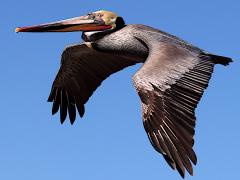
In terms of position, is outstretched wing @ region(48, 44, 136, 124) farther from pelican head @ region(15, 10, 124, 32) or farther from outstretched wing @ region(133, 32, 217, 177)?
outstretched wing @ region(133, 32, 217, 177)

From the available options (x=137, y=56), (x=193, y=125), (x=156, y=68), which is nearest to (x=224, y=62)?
(x=137, y=56)

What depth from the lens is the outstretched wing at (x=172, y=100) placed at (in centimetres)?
1216

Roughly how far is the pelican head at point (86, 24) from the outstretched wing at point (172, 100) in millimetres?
2725

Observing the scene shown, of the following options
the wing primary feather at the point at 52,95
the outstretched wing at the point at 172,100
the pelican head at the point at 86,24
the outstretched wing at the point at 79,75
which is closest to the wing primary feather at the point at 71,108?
the outstretched wing at the point at 79,75

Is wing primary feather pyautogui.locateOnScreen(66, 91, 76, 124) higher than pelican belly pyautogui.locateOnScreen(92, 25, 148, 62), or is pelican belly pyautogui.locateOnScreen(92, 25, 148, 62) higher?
pelican belly pyautogui.locateOnScreen(92, 25, 148, 62)

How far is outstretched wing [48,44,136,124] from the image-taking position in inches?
733

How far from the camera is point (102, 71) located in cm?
1897

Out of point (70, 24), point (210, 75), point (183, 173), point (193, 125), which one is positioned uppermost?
point (70, 24)

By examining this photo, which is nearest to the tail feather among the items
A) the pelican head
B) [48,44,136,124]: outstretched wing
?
the pelican head

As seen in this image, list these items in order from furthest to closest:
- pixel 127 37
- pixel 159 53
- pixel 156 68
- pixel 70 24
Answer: pixel 70 24 → pixel 127 37 → pixel 159 53 → pixel 156 68

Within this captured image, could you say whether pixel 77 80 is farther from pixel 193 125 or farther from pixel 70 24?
pixel 193 125

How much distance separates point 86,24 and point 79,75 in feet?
8.32

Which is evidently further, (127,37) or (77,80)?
(77,80)

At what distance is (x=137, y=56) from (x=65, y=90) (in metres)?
4.34
